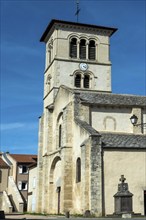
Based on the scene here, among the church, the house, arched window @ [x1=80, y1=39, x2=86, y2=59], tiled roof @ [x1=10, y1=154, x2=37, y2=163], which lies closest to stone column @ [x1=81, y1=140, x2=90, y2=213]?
the church

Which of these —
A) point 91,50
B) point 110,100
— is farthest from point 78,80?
point 110,100

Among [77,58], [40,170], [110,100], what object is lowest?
[40,170]

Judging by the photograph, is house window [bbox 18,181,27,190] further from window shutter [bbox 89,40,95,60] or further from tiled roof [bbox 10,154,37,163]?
window shutter [bbox 89,40,95,60]

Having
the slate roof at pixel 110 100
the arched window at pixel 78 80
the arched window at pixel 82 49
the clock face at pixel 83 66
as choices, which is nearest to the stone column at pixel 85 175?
the slate roof at pixel 110 100

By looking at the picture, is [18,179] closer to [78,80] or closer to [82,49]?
[78,80]

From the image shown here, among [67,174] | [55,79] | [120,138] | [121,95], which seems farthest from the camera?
[55,79]

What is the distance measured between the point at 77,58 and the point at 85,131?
15821 millimetres

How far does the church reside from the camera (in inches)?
1038

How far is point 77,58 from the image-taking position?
42062 mm

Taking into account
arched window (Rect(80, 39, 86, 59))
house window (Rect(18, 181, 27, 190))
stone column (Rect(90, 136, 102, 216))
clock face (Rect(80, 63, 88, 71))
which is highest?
arched window (Rect(80, 39, 86, 59))

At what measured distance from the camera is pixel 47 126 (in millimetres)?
37906

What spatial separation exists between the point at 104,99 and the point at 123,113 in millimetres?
2194

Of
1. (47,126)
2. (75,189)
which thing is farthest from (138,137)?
(47,126)

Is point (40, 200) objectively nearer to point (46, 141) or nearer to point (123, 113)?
point (46, 141)
